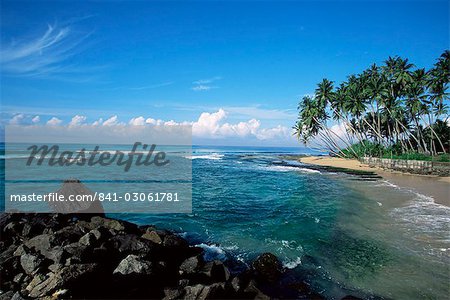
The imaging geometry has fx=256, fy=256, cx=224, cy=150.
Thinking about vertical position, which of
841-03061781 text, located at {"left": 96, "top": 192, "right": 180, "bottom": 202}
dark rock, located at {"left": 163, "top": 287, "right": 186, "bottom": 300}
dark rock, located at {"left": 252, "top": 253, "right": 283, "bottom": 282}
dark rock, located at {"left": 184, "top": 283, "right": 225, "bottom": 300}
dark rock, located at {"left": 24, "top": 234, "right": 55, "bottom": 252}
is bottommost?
841-03061781 text, located at {"left": 96, "top": 192, "right": 180, "bottom": 202}

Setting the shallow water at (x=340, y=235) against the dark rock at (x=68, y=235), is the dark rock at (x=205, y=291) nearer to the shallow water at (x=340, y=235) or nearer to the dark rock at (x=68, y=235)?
the shallow water at (x=340, y=235)

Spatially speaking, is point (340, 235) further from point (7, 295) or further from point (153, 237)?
point (7, 295)

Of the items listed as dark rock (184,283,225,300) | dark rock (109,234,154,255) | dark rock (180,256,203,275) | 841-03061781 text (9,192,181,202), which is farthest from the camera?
841-03061781 text (9,192,181,202)

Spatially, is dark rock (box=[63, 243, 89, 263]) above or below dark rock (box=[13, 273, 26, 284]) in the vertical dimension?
above

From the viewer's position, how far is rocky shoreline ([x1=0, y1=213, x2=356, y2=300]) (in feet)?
19.4

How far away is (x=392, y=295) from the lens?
6.80 metres

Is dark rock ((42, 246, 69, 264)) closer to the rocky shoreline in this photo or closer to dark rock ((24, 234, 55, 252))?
the rocky shoreline

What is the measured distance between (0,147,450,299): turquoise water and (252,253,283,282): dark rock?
26.6 inches

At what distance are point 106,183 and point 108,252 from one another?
1943cm

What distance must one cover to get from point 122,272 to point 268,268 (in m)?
4.29

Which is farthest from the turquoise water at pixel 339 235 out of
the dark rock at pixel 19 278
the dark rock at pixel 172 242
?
the dark rock at pixel 19 278

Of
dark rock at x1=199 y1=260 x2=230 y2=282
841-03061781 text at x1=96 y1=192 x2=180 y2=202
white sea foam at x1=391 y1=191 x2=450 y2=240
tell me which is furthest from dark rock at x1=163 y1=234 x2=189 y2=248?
white sea foam at x1=391 y1=191 x2=450 y2=240

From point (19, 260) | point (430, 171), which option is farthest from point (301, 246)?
point (430, 171)

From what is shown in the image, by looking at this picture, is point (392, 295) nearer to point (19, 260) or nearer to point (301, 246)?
point (301, 246)
